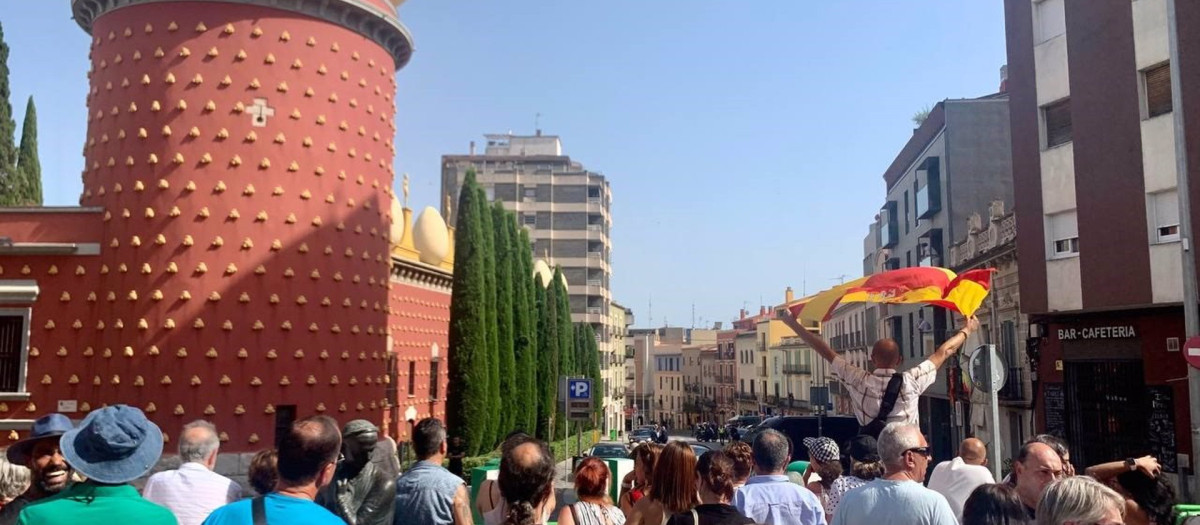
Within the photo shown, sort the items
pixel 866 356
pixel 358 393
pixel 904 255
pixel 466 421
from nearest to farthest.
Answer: pixel 358 393 → pixel 466 421 → pixel 904 255 → pixel 866 356

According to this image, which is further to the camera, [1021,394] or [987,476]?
[1021,394]

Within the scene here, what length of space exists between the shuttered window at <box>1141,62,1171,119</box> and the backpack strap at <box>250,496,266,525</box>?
1859 cm

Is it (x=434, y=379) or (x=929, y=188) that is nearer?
(x=434, y=379)

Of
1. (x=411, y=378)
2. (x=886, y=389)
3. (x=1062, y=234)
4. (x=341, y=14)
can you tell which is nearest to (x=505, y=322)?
(x=411, y=378)

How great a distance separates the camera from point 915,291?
37.1 feet

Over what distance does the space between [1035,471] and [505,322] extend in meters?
26.6

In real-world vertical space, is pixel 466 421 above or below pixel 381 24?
below

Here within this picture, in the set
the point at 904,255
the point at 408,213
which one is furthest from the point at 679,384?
the point at 408,213

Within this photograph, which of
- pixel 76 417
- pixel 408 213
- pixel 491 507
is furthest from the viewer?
pixel 408 213

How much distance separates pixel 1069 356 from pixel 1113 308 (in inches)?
84.1

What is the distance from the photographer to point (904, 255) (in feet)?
125

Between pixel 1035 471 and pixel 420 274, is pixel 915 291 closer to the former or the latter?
pixel 1035 471

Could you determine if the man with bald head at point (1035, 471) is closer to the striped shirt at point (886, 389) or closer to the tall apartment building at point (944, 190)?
the striped shirt at point (886, 389)

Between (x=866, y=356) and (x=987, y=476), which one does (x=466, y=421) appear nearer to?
(x=987, y=476)
